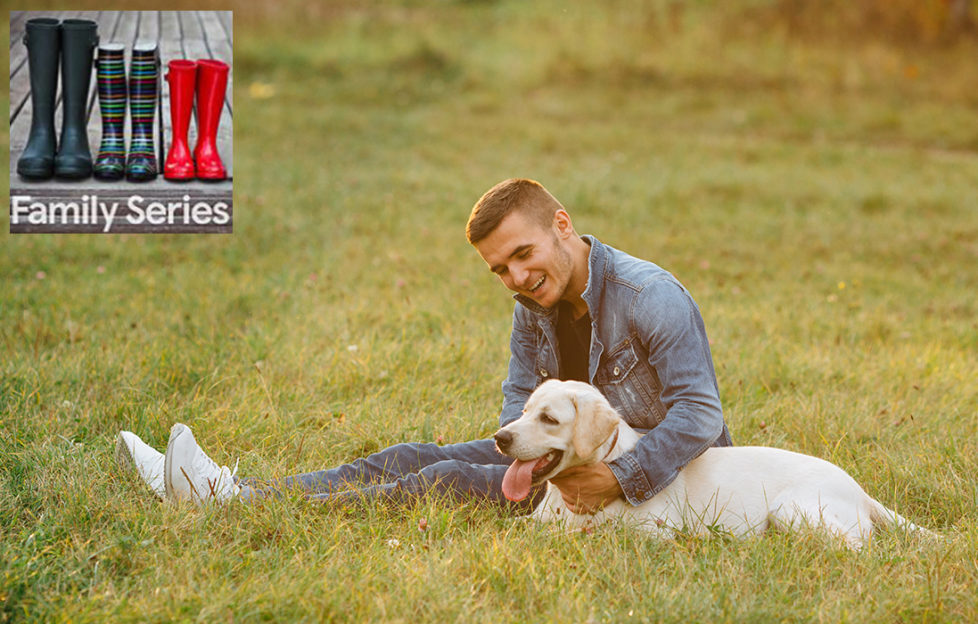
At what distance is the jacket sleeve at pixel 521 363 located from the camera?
3896 millimetres

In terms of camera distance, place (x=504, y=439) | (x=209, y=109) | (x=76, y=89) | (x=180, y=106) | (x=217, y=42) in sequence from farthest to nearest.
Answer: (x=217, y=42)
(x=209, y=109)
(x=180, y=106)
(x=76, y=89)
(x=504, y=439)

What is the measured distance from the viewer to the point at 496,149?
1356 cm

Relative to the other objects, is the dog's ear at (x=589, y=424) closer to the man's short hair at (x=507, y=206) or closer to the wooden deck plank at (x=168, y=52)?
the man's short hair at (x=507, y=206)

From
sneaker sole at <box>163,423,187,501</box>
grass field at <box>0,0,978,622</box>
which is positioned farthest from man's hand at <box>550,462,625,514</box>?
sneaker sole at <box>163,423,187,501</box>

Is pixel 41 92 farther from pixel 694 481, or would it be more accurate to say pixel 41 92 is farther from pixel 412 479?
pixel 694 481

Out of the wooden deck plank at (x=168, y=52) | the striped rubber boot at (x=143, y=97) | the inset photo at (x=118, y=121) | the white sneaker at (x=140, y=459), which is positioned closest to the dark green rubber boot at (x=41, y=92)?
the inset photo at (x=118, y=121)

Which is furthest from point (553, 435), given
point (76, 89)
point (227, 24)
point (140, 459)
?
point (227, 24)

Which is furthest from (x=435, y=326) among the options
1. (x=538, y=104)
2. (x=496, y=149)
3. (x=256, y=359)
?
(x=538, y=104)

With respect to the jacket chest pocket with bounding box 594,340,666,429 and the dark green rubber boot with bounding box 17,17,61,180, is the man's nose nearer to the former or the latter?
the jacket chest pocket with bounding box 594,340,666,429

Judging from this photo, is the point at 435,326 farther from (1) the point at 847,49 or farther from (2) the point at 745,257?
(1) the point at 847,49

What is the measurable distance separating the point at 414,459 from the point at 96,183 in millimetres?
2720

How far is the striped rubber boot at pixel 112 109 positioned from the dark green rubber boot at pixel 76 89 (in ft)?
0.28

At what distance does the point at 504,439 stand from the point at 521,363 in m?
0.81

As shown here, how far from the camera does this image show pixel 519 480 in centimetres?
324
